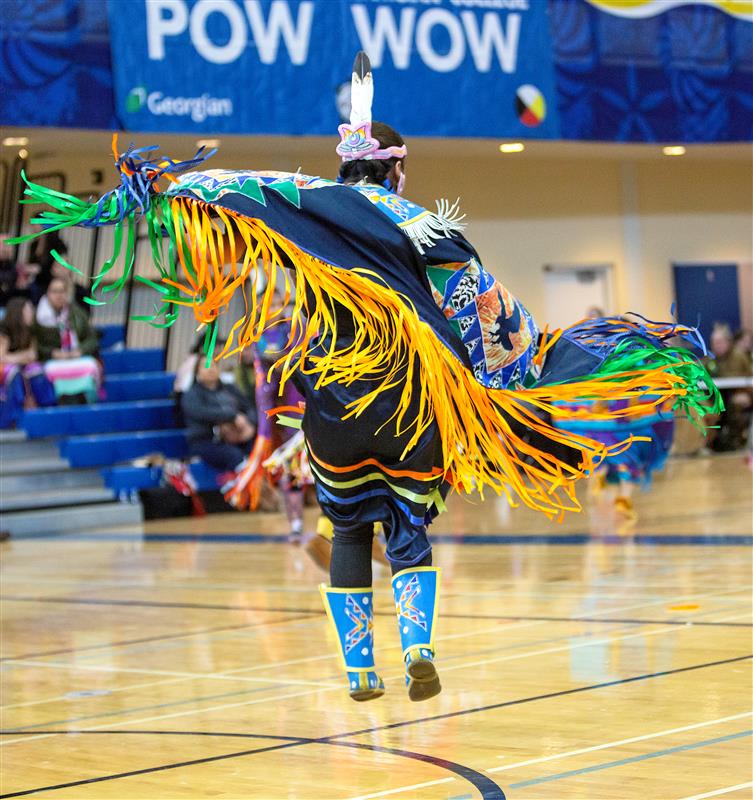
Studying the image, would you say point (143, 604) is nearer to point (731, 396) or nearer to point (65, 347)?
point (65, 347)

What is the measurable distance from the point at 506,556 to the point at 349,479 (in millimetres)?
3802

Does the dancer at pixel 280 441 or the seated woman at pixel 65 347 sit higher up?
the seated woman at pixel 65 347

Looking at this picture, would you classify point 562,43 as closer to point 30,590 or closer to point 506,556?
point 506,556

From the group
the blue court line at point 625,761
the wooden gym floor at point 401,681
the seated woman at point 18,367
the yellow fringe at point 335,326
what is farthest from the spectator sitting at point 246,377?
the blue court line at point 625,761

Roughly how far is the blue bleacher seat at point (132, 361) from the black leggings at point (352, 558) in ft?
27.7

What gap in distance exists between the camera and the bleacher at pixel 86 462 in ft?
32.4

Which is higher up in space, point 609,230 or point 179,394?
point 609,230

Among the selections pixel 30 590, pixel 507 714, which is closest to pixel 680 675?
pixel 507 714

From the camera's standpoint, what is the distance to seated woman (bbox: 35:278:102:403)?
10.5 metres

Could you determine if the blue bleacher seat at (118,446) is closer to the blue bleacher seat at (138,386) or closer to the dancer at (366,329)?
the blue bleacher seat at (138,386)

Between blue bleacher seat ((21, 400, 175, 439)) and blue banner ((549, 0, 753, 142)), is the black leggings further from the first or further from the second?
blue banner ((549, 0, 753, 142))

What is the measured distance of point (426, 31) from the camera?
11312 millimetres

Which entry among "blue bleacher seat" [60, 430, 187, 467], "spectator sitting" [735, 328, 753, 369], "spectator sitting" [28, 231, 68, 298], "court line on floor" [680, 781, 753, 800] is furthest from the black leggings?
"spectator sitting" [735, 328, 753, 369]

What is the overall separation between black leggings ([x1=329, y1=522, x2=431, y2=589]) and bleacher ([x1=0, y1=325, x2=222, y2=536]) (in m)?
6.60
